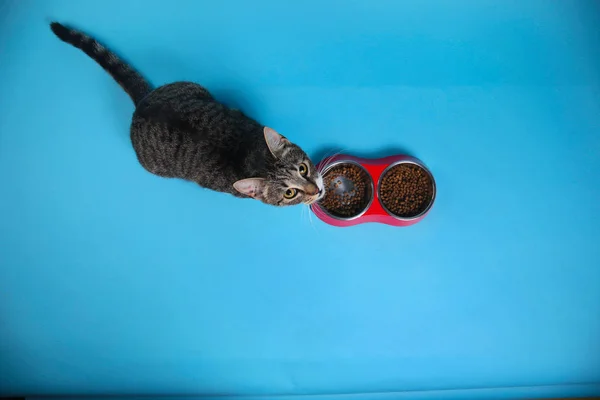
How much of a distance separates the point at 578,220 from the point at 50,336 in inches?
108

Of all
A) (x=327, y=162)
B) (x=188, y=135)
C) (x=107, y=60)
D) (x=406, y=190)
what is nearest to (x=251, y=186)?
(x=188, y=135)

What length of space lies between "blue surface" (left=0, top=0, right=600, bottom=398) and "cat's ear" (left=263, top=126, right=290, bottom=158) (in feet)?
1.73

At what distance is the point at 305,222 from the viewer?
1924 millimetres

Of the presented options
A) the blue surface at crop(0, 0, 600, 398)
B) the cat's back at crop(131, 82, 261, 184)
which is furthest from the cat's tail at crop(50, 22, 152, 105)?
the cat's back at crop(131, 82, 261, 184)

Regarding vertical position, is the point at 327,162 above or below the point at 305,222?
above

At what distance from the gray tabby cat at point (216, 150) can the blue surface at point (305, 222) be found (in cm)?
36

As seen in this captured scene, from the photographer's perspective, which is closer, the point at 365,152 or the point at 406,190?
the point at 406,190

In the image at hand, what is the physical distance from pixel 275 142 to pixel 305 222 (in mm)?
635

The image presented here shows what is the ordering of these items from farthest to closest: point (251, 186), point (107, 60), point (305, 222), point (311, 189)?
point (305, 222)
point (107, 60)
point (311, 189)
point (251, 186)

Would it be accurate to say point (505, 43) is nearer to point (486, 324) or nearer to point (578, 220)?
point (578, 220)

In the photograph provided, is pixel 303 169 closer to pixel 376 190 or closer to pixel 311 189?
pixel 311 189

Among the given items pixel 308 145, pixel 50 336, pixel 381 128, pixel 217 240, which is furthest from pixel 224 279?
pixel 381 128

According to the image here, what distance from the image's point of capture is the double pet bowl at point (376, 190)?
70.8 inches

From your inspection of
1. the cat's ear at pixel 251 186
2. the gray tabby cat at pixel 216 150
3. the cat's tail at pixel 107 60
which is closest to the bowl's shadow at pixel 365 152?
the gray tabby cat at pixel 216 150
